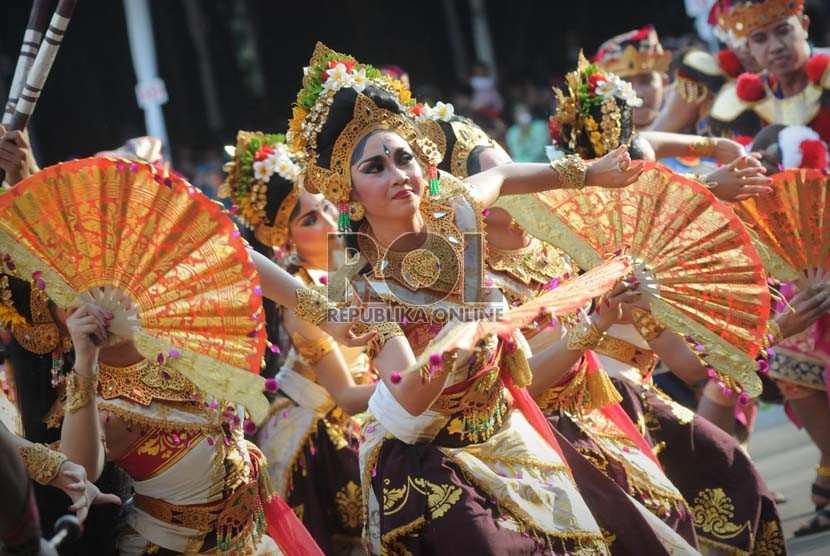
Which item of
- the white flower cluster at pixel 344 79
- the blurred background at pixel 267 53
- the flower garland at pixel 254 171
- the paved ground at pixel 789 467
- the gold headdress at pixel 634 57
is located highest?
the blurred background at pixel 267 53

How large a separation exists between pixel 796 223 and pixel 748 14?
78.9 inches

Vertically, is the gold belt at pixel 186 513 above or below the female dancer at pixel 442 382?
below

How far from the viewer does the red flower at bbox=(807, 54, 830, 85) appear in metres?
5.85

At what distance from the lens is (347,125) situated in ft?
11.7

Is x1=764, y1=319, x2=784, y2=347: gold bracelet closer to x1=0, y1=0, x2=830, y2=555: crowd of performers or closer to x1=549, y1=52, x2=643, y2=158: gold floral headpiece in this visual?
x1=0, y1=0, x2=830, y2=555: crowd of performers

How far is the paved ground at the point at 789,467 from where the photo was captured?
16.8 ft

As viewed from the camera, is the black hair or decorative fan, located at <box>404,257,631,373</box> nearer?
decorative fan, located at <box>404,257,631,373</box>

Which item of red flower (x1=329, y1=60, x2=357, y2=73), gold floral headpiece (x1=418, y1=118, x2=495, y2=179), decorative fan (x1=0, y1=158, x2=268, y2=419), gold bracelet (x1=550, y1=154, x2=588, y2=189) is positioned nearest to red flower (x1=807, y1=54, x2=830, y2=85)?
gold floral headpiece (x1=418, y1=118, x2=495, y2=179)

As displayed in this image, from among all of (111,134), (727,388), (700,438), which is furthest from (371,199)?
(111,134)

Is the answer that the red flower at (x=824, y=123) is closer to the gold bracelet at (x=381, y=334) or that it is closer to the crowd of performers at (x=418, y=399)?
the crowd of performers at (x=418, y=399)

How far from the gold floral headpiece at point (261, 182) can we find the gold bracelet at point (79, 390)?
Result: 2033 mm

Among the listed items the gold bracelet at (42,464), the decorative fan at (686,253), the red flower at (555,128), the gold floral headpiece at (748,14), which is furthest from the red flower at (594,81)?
the gold bracelet at (42,464)

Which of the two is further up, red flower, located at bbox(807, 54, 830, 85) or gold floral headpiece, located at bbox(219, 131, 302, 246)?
red flower, located at bbox(807, 54, 830, 85)

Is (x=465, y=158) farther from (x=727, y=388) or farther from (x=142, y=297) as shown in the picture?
(x=142, y=297)
